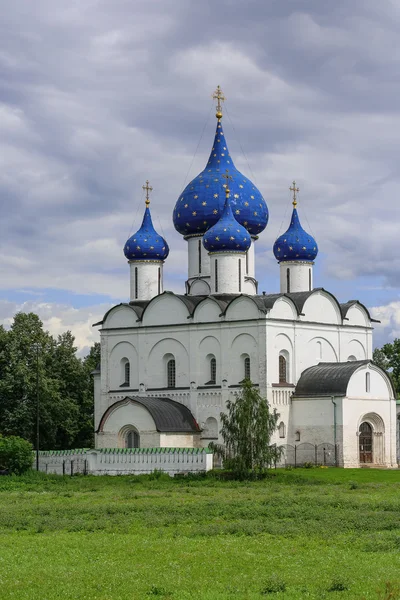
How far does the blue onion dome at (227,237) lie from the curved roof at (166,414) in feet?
20.5

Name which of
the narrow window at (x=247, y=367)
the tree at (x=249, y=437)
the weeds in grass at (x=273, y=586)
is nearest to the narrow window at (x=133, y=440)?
the narrow window at (x=247, y=367)

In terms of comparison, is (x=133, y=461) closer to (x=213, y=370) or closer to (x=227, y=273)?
(x=213, y=370)

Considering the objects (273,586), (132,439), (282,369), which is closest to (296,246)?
(282,369)

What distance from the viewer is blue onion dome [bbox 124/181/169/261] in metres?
46.0

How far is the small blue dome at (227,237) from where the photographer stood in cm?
4231

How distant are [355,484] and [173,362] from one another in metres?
15.1

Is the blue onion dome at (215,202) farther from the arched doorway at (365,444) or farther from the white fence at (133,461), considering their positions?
the white fence at (133,461)

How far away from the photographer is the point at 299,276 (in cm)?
4625

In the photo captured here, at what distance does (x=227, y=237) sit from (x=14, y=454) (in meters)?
11.9

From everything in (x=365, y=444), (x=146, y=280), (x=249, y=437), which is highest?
(x=146, y=280)

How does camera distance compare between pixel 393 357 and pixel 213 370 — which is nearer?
pixel 213 370

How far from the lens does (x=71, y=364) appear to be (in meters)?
51.0

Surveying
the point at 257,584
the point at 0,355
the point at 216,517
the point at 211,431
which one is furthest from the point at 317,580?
the point at 0,355

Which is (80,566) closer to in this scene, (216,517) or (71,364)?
(216,517)
